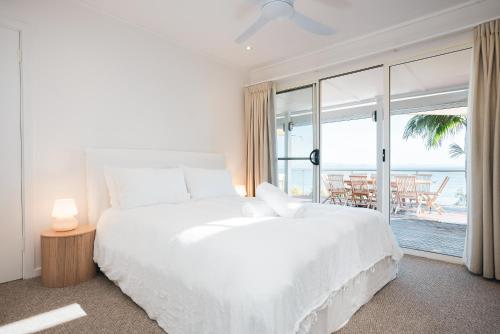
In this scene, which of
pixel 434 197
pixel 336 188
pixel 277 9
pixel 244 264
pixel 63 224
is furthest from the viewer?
pixel 336 188

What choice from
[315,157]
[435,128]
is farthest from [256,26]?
[435,128]

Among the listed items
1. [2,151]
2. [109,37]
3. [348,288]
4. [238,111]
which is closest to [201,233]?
[348,288]

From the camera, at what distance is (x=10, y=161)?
2172mm

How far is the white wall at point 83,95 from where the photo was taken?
226 cm

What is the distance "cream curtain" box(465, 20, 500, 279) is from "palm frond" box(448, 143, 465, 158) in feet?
7.67

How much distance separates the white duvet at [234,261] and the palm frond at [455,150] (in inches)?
129

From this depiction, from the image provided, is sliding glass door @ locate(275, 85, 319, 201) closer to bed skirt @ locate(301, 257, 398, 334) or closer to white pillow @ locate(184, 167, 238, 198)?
white pillow @ locate(184, 167, 238, 198)

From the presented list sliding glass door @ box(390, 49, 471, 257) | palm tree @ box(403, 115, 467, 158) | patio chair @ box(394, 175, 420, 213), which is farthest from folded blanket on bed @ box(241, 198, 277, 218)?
patio chair @ box(394, 175, 420, 213)

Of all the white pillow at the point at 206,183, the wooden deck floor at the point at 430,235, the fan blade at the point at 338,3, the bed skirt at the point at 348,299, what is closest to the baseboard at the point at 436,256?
the wooden deck floor at the point at 430,235

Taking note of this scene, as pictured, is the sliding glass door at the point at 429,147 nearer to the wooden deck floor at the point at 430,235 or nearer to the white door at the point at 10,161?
the wooden deck floor at the point at 430,235

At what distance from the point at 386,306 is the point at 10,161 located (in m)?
3.12

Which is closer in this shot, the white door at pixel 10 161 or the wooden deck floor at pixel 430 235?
the white door at pixel 10 161

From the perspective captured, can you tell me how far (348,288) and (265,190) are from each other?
2.84 feet

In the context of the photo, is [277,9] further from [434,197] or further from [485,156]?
[434,197]
